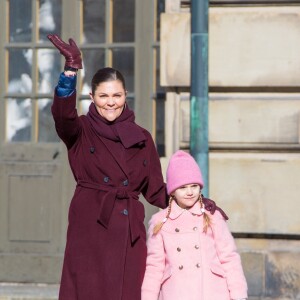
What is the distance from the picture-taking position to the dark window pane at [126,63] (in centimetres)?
827

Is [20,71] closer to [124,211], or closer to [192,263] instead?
[124,211]

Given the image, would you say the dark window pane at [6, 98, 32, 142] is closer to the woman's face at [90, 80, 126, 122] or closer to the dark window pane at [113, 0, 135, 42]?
the dark window pane at [113, 0, 135, 42]

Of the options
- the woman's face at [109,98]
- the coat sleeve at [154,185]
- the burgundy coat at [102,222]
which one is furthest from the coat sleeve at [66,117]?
the coat sleeve at [154,185]

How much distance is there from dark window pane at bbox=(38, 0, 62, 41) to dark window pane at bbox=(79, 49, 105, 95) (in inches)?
11.0

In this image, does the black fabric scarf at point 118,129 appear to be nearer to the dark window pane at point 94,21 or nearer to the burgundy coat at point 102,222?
the burgundy coat at point 102,222

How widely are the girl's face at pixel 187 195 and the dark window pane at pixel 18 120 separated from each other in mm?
3385

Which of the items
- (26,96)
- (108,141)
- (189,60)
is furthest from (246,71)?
(108,141)

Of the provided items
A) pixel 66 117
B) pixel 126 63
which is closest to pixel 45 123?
pixel 126 63

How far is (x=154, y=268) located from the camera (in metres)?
5.21

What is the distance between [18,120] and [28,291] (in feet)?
4.38

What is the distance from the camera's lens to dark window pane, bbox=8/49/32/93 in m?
8.46

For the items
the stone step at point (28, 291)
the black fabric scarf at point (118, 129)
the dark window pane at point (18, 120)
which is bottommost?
the stone step at point (28, 291)

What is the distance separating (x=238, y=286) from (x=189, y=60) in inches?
106

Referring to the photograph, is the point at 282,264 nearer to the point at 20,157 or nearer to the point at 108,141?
the point at 20,157
